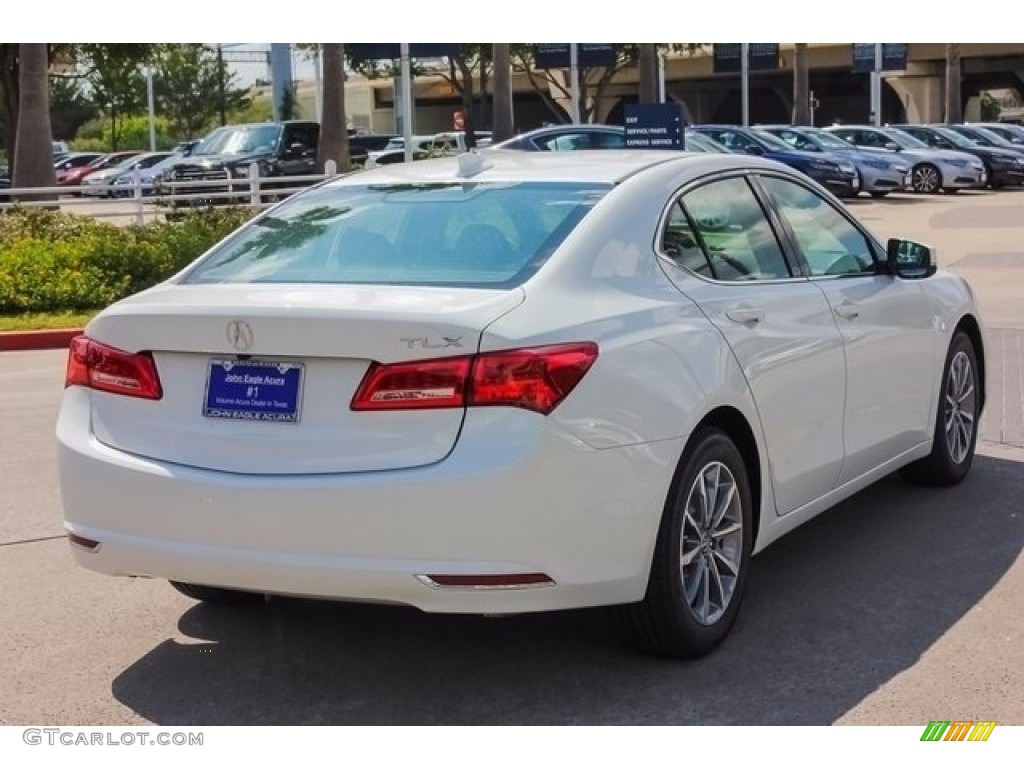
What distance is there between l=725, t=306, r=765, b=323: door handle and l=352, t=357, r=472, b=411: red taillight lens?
124 centimetres

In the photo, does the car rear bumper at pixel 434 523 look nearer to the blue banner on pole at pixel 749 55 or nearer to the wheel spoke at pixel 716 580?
the wheel spoke at pixel 716 580

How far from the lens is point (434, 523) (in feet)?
13.6

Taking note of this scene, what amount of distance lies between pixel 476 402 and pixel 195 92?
8463 centimetres

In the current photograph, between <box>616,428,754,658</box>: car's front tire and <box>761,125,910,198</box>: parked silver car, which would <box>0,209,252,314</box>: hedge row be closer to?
<box>616,428,754,658</box>: car's front tire

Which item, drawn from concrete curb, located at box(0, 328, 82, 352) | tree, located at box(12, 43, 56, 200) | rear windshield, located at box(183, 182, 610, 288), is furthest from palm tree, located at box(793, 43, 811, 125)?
rear windshield, located at box(183, 182, 610, 288)

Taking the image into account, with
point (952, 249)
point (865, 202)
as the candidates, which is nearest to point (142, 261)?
point (952, 249)

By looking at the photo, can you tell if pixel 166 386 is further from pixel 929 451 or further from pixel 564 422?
pixel 929 451

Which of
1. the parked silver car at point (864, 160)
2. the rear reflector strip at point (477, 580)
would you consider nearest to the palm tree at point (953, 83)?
the parked silver car at point (864, 160)

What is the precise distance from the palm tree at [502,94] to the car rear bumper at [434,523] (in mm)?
32031

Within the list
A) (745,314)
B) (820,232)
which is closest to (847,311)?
(820,232)

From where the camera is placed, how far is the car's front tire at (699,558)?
4.59 meters

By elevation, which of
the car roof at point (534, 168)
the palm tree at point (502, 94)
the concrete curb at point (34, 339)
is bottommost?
the concrete curb at point (34, 339)

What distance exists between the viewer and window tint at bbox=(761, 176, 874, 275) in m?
5.93
